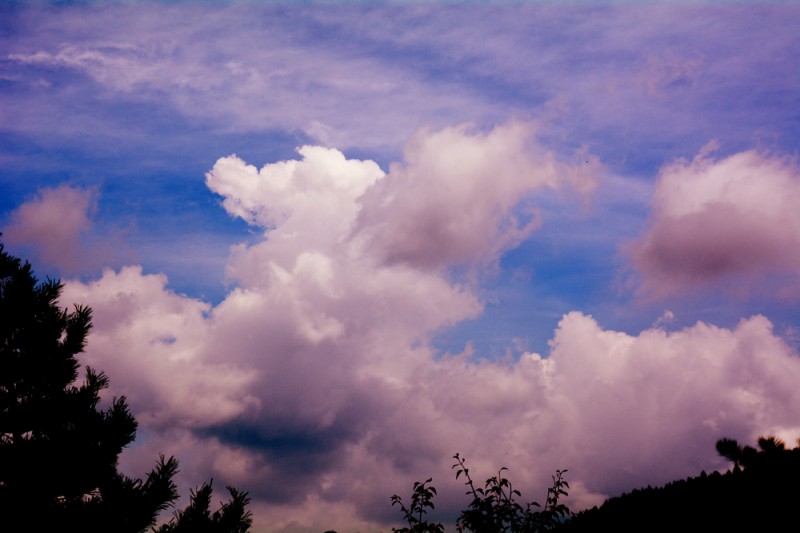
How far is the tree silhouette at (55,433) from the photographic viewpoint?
1213 cm

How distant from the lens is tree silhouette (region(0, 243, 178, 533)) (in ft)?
39.8

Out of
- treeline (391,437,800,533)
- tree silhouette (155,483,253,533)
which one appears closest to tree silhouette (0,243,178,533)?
tree silhouette (155,483,253,533)

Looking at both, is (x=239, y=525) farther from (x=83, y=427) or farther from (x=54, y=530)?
(x=83, y=427)

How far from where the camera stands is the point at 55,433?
13.6 meters

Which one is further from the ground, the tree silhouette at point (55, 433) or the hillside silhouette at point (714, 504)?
the tree silhouette at point (55, 433)

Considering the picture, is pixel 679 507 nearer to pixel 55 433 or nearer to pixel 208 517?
pixel 208 517

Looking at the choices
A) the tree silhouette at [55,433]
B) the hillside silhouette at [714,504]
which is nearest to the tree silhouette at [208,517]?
the tree silhouette at [55,433]

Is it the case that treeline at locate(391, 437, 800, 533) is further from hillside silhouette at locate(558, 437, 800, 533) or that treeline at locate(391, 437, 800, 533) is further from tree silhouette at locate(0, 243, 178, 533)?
tree silhouette at locate(0, 243, 178, 533)

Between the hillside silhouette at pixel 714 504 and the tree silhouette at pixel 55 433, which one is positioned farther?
the tree silhouette at pixel 55 433

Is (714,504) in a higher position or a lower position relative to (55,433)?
lower

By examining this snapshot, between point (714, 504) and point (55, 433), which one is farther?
point (55, 433)

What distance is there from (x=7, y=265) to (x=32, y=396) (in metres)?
3.44

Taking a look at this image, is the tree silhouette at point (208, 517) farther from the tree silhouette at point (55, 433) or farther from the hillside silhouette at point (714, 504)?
the hillside silhouette at point (714, 504)

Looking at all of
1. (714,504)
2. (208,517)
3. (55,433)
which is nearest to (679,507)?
(714,504)
